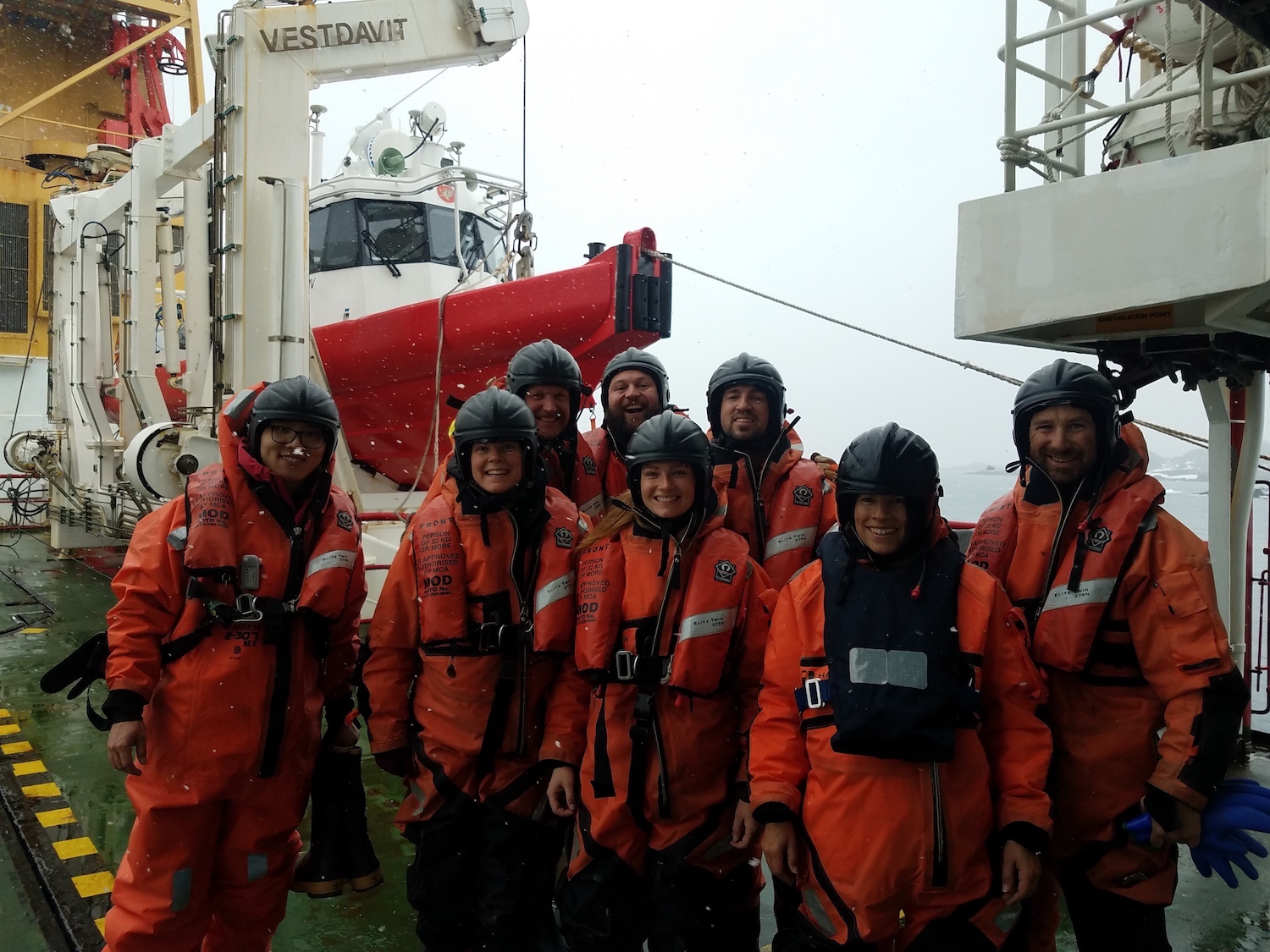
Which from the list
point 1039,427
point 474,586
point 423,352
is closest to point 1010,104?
point 1039,427

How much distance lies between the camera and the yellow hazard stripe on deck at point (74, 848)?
2.96 m

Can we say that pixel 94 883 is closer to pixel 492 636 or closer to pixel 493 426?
pixel 492 636

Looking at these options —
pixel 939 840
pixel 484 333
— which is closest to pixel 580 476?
pixel 939 840

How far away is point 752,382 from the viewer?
2520 mm

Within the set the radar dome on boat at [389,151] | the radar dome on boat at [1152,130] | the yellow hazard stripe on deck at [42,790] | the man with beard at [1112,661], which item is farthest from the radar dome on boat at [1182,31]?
the radar dome on boat at [389,151]

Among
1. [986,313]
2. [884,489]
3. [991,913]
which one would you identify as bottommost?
[991,913]

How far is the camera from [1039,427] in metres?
2.02

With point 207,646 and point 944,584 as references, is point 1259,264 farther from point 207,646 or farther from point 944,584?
point 207,646

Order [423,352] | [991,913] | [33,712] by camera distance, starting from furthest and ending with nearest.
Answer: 1. [423,352]
2. [33,712]
3. [991,913]

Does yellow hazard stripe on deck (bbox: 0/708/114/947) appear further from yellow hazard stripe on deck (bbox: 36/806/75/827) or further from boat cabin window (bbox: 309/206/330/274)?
boat cabin window (bbox: 309/206/330/274)

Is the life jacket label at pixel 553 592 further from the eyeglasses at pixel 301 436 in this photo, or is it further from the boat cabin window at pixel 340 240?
the boat cabin window at pixel 340 240

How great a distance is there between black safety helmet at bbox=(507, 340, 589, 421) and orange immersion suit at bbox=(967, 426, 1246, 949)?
1.39 m

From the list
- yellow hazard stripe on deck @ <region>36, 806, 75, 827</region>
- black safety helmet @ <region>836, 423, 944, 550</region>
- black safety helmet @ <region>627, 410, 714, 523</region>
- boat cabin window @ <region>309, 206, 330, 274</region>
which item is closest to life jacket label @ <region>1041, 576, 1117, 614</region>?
black safety helmet @ <region>836, 423, 944, 550</region>

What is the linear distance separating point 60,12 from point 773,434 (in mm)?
15112
